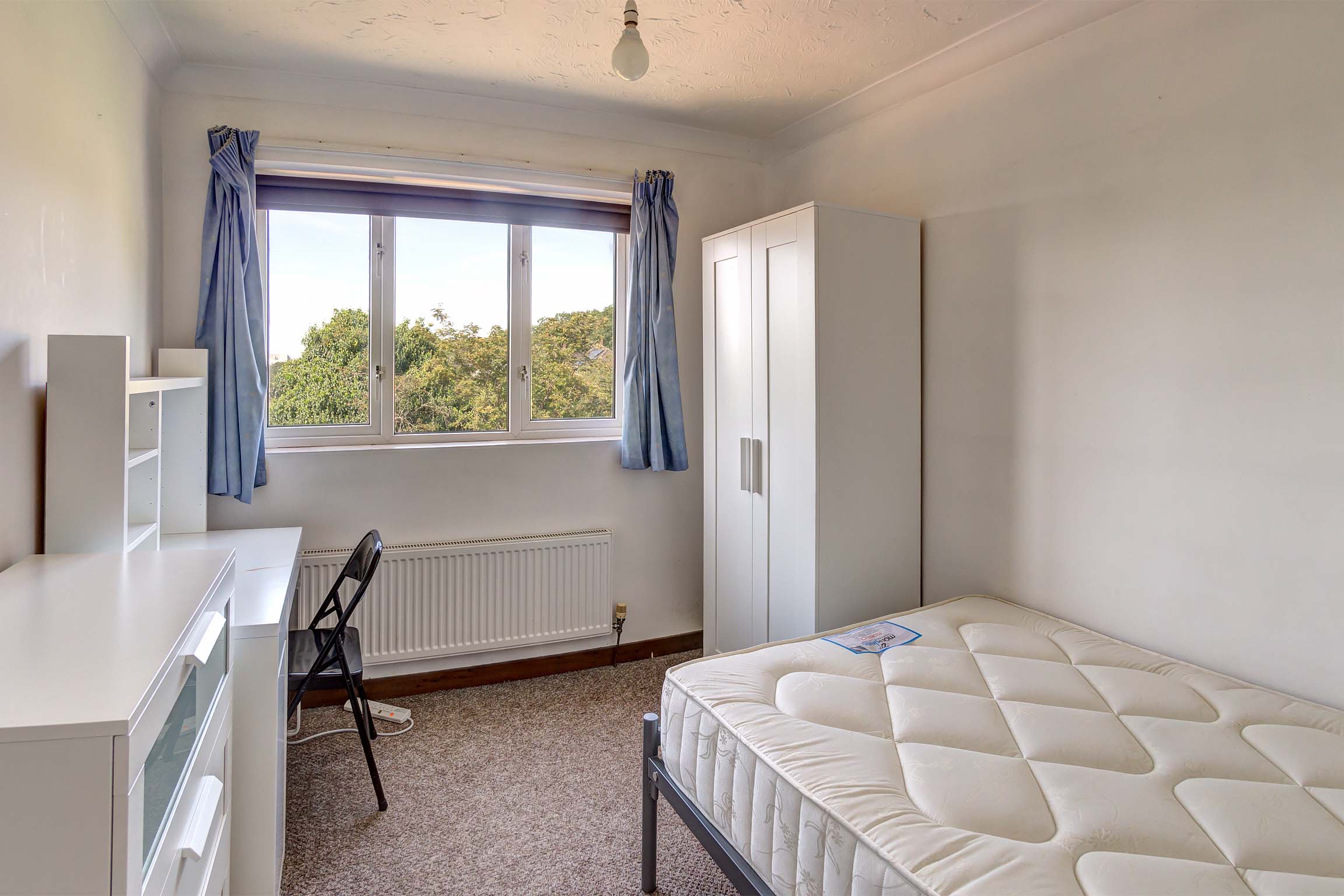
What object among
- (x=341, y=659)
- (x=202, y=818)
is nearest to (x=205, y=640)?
(x=202, y=818)

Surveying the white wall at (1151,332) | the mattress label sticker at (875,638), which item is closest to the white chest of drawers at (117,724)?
the mattress label sticker at (875,638)

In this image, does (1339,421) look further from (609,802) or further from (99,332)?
(99,332)

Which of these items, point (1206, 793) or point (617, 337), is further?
point (617, 337)

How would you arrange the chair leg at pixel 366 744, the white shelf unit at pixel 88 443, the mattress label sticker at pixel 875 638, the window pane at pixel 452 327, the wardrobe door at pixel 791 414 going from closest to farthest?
the white shelf unit at pixel 88 443 < the mattress label sticker at pixel 875 638 < the chair leg at pixel 366 744 < the wardrobe door at pixel 791 414 < the window pane at pixel 452 327

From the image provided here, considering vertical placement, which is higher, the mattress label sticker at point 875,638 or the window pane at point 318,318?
the window pane at point 318,318

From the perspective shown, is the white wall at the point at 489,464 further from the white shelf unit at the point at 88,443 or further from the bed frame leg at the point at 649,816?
the bed frame leg at the point at 649,816

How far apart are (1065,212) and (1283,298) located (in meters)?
0.71

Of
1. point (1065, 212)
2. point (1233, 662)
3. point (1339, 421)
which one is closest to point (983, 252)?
point (1065, 212)

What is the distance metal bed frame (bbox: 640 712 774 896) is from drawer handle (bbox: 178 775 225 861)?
3.38 ft

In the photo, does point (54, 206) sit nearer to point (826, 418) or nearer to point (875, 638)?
point (826, 418)

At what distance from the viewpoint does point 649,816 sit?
1.96 meters

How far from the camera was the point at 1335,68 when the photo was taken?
171 centimetres

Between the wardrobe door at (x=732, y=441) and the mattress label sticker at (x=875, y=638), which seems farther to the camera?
the wardrobe door at (x=732, y=441)

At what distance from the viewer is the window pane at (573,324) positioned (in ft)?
11.5
